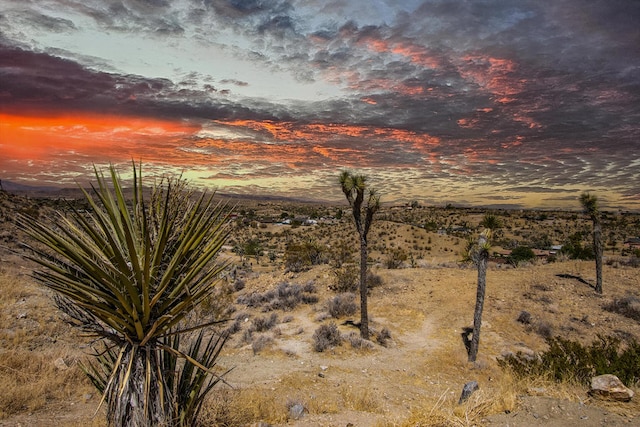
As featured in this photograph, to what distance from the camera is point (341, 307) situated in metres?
17.9

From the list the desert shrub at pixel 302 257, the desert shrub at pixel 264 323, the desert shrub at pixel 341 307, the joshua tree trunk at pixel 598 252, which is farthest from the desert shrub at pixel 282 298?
the joshua tree trunk at pixel 598 252

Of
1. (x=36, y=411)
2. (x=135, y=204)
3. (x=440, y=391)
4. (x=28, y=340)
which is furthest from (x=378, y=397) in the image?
(x=28, y=340)

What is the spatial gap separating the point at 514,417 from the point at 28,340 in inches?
559

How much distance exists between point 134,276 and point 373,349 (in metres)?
11.9

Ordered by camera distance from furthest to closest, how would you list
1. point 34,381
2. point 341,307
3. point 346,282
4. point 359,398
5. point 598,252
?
point 346,282, point 598,252, point 341,307, point 359,398, point 34,381

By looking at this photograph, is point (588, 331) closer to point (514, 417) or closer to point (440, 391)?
point (440, 391)

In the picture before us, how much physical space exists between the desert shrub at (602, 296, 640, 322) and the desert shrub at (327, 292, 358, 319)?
12236 mm

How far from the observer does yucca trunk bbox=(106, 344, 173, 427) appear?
349cm

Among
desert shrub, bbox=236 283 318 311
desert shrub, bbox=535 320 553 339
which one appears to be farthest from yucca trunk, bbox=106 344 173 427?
desert shrub, bbox=535 320 553 339

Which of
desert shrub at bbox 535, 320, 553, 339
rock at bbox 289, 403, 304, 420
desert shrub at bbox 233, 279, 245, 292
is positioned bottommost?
desert shrub at bbox 233, 279, 245, 292

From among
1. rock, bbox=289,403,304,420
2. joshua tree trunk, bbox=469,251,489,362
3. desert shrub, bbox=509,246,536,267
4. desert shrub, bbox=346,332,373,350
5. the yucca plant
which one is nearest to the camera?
the yucca plant

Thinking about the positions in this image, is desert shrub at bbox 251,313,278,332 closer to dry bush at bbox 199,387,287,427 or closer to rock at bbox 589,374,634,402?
dry bush at bbox 199,387,287,427

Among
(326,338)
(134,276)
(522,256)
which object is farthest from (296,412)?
(522,256)

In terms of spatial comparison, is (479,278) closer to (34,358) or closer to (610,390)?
(610,390)
